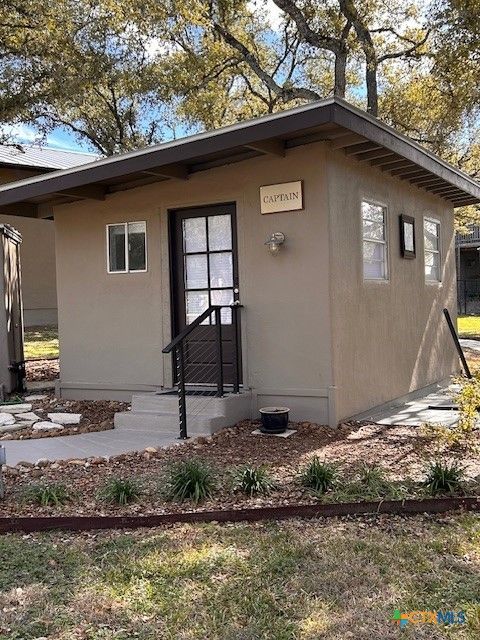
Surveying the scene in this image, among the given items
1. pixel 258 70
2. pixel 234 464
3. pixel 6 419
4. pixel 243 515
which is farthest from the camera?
pixel 258 70

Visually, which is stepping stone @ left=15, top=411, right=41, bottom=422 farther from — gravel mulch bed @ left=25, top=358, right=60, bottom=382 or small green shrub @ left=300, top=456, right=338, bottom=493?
small green shrub @ left=300, top=456, right=338, bottom=493

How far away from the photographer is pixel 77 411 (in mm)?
7445

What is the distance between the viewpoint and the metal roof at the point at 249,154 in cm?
551

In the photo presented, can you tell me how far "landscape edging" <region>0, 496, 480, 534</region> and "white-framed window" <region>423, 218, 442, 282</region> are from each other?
5.57 m

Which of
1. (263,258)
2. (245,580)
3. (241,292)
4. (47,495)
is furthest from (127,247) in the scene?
(245,580)

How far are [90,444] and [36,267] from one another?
590 inches

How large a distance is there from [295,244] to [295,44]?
41.4 ft

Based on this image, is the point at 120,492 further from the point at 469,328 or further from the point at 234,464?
the point at 469,328

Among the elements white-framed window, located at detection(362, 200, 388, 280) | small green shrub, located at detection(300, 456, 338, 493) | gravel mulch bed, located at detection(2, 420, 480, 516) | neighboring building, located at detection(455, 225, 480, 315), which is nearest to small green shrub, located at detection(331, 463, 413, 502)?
small green shrub, located at detection(300, 456, 338, 493)

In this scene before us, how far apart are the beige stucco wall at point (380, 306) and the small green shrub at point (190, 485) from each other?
2.40 m

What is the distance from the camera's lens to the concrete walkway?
5.42 m

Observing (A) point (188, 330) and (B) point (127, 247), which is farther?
(B) point (127, 247)

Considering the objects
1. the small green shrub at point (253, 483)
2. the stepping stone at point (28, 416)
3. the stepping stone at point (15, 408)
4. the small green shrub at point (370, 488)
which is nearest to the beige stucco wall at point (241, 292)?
the stepping stone at point (15, 408)

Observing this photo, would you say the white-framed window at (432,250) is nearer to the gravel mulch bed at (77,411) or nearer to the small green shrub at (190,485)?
the gravel mulch bed at (77,411)
